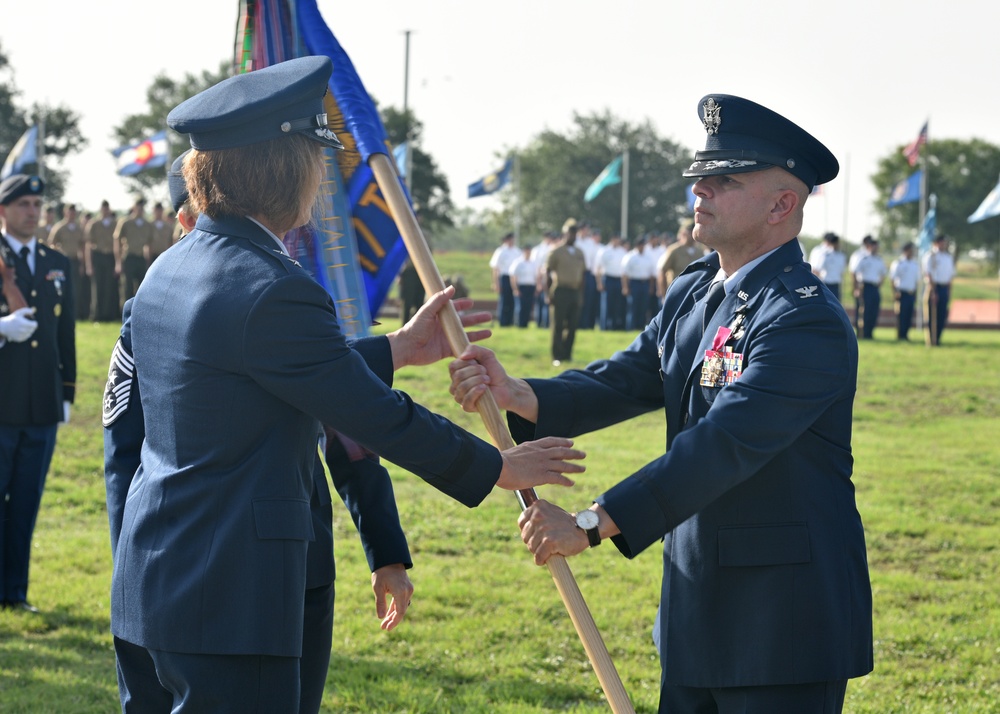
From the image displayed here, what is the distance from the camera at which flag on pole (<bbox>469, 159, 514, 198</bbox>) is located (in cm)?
3250

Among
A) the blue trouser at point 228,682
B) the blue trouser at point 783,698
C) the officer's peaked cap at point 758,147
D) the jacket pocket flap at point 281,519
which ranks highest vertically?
the officer's peaked cap at point 758,147

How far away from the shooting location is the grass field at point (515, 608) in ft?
17.6

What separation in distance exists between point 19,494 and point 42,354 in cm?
83

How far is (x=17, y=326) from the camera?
22.1ft

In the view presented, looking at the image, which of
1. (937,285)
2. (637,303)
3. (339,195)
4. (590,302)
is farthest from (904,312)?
(339,195)

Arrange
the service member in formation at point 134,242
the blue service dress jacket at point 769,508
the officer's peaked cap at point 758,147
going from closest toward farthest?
the blue service dress jacket at point 769,508 → the officer's peaked cap at point 758,147 → the service member in formation at point 134,242

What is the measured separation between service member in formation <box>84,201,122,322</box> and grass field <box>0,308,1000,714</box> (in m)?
13.0

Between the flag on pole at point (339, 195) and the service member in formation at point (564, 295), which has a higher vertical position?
the flag on pole at point (339, 195)

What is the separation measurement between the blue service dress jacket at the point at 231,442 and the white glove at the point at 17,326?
439 cm

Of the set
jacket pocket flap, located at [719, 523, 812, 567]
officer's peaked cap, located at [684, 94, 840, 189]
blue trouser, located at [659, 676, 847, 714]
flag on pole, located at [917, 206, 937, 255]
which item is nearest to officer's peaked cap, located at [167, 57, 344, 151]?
officer's peaked cap, located at [684, 94, 840, 189]

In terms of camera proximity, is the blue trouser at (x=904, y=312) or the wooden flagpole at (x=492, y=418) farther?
the blue trouser at (x=904, y=312)

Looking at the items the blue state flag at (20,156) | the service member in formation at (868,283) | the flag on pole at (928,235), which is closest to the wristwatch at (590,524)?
the blue state flag at (20,156)

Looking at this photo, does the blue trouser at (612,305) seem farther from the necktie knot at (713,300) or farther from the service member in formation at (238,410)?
the service member in formation at (238,410)

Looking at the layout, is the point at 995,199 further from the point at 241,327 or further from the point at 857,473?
the point at 241,327
